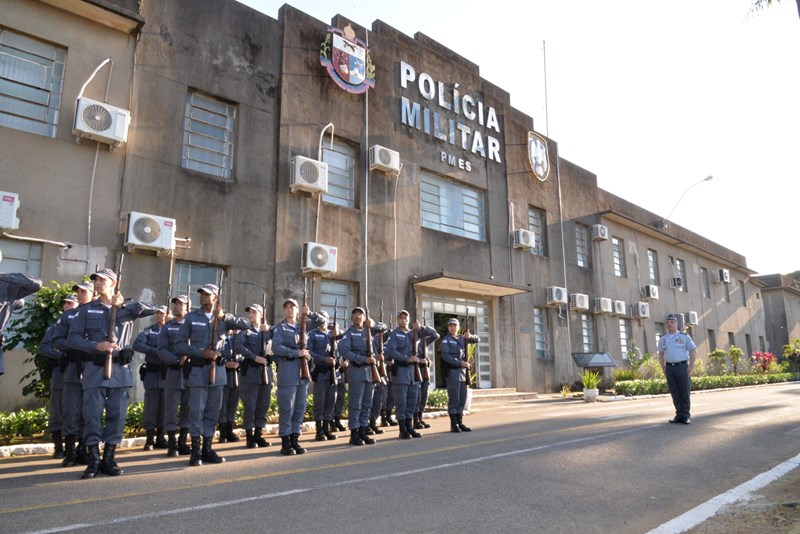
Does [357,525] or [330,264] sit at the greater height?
[330,264]

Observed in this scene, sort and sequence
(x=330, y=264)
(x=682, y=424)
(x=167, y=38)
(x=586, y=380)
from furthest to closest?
(x=586, y=380), (x=330, y=264), (x=167, y=38), (x=682, y=424)

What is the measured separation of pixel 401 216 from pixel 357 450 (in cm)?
910

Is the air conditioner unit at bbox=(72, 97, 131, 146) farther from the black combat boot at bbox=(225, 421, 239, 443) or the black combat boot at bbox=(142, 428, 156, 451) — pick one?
the black combat boot at bbox=(225, 421, 239, 443)

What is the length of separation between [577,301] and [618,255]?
5978mm

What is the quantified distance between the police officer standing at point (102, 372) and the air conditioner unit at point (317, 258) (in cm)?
676

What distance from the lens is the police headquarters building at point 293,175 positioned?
34.5 ft

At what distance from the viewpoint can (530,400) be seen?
17453 millimetres

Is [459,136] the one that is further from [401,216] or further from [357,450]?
[357,450]

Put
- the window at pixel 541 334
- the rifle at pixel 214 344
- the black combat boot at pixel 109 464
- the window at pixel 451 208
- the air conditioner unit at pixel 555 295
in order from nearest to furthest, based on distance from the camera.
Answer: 1. the black combat boot at pixel 109 464
2. the rifle at pixel 214 344
3. the window at pixel 451 208
4. the window at pixel 541 334
5. the air conditioner unit at pixel 555 295

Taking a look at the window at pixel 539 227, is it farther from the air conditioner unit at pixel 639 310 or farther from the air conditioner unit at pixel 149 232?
the air conditioner unit at pixel 149 232

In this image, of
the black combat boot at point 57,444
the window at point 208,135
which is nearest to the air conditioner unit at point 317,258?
the window at point 208,135

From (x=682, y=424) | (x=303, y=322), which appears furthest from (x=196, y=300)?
(x=682, y=424)

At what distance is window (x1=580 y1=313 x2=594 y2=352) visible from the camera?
2252 centimetres

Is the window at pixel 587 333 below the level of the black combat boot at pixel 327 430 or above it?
above
